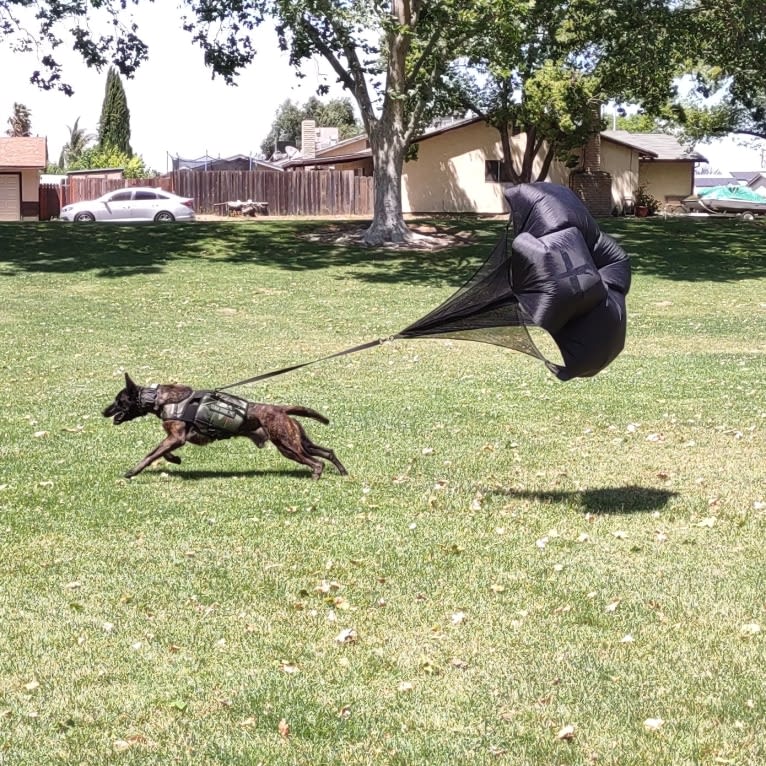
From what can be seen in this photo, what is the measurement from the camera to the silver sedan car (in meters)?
44.1

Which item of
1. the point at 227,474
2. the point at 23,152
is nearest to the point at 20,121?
the point at 23,152

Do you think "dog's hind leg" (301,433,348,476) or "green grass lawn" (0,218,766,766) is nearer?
"green grass lawn" (0,218,766,766)

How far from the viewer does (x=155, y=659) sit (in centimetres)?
593

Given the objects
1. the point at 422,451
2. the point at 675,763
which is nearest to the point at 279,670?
the point at 675,763

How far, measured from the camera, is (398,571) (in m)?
7.38

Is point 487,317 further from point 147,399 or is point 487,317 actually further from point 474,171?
point 474,171

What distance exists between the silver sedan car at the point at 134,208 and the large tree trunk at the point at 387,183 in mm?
12854

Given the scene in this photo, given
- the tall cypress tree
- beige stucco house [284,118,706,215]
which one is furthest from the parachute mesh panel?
the tall cypress tree

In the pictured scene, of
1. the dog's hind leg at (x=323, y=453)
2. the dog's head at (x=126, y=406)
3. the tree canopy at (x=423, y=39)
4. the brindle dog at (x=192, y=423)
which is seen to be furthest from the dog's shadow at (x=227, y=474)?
the tree canopy at (x=423, y=39)

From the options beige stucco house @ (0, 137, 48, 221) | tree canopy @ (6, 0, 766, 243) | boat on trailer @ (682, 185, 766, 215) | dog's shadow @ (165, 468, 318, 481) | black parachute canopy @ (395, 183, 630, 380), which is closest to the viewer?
black parachute canopy @ (395, 183, 630, 380)

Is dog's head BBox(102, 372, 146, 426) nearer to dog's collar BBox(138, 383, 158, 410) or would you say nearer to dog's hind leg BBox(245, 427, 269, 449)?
dog's collar BBox(138, 383, 158, 410)

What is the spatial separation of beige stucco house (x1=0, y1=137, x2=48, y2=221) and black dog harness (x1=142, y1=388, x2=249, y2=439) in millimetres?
43133

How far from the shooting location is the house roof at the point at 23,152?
49.2m

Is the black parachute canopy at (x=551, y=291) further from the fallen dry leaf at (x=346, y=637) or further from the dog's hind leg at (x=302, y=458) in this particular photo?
the fallen dry leaf at (x=346, y=637)
